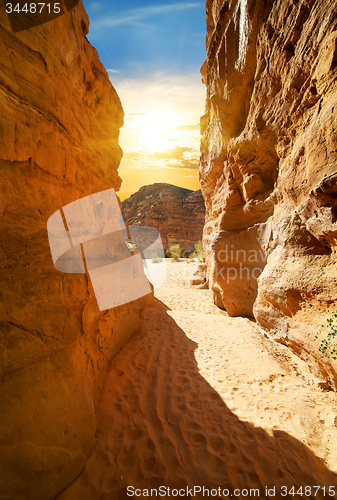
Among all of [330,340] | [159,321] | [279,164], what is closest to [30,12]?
[279,164]

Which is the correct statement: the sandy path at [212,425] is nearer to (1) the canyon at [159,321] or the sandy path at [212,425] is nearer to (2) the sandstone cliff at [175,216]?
(1) the canyon at [159,321]

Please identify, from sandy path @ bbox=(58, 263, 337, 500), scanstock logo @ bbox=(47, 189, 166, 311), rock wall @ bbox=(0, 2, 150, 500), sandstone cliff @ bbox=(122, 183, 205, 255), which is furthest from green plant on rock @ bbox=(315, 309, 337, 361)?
sandstone cliff @ bbox=(122, 183, 205, 255)

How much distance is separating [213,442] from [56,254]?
358 centimetres

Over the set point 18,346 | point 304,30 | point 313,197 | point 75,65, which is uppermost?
point 304,30

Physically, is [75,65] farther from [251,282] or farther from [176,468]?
[251,282]

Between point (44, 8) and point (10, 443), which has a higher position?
point (44, 8)

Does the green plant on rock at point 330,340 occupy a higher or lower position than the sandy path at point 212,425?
higher

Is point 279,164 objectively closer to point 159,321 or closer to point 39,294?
point 159,321

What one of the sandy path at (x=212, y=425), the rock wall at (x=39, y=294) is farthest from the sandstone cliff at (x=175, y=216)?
the rock wall at (x=39, y=294)

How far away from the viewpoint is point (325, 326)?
3.79m

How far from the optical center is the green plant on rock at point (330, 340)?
3.41 metres

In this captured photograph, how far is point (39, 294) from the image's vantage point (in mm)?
2457

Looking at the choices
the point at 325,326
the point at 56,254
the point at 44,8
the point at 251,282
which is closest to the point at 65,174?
the point at 56,254

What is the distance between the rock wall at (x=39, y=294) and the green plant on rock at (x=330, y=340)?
3939 mm
